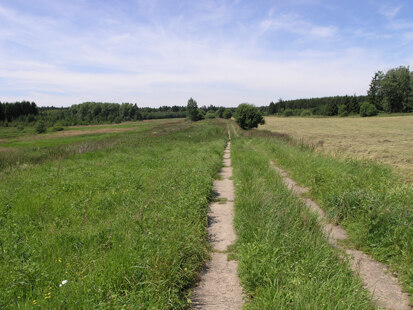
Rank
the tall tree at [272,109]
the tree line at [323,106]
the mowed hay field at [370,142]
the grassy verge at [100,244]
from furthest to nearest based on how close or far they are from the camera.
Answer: the tall tree at [272,109] < the tree line at [323,106] < the mowed hay field at [370,142] < the grassy verge at [100,244]

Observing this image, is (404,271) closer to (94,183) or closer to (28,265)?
(28,265)

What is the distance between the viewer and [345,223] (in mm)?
5887

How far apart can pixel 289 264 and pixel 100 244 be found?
3313 mm

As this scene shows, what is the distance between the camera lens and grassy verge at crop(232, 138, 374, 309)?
9.83 feet

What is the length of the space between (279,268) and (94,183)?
7242mm

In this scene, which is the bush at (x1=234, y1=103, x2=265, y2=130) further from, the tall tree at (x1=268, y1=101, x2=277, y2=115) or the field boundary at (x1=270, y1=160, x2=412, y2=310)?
the tall tree at (x1=268, y1=101, x2=277, y2=115)

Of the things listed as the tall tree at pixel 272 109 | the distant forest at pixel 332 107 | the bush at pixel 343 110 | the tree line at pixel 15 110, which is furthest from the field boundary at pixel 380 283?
the tall tree at pixel 272 109

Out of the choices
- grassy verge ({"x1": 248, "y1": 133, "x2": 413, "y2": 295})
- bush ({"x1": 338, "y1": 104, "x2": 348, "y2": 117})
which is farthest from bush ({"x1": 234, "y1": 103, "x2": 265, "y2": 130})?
bush ({"x1": 338, "y1": 104, "x2": 348, "y2": 117})

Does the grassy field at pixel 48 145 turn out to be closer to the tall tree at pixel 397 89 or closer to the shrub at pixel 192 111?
the shrub at pixel 192 111

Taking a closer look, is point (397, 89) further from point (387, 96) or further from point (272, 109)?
point (272, 109)

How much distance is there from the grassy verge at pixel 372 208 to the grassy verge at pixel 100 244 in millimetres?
3363

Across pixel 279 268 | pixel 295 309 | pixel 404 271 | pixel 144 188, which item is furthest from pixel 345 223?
pixel 144 188

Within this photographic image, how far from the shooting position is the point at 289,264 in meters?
3.76

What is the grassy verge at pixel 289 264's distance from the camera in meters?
3.00
